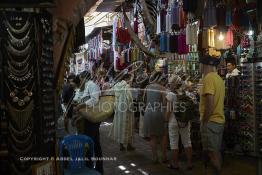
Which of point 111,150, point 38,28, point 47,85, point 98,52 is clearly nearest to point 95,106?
point 47,85

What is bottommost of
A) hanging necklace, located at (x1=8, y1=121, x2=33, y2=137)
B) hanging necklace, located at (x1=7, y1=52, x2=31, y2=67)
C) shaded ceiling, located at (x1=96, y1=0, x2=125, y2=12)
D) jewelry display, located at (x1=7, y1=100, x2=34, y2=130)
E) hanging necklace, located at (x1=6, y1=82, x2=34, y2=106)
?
hanging necklace, located at (x1=8, y1=121, x2=33, y2=137)

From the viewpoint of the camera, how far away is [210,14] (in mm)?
7516

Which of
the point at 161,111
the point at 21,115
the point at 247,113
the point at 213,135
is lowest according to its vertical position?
the point at 213,135

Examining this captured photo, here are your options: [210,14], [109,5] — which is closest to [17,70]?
[210,14]

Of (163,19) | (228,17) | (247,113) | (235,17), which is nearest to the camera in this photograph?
(247,113)

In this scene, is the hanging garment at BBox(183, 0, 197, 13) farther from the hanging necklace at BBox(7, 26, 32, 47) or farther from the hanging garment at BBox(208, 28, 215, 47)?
the hanging necklace at BBox(7, 26, 32, 47)

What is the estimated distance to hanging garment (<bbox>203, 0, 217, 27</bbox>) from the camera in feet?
24.5

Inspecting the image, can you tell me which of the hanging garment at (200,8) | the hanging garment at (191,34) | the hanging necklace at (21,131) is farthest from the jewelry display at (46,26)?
the hanging garment at (191,34)

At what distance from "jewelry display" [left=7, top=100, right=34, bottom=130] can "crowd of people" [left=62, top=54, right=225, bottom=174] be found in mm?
1338

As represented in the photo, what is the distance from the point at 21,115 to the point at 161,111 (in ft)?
10.5

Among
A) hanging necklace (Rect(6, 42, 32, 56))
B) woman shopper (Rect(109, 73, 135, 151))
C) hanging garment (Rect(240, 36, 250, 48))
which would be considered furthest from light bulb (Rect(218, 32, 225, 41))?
hanging necklace (Rect(6, 42, 32, 56))

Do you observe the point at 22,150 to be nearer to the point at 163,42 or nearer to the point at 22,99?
the point at 22,99

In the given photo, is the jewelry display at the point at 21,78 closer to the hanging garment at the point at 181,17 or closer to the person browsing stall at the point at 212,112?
the person browsing stall at the point at 212,112

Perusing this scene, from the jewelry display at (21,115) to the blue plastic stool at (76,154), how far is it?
0.51 m
